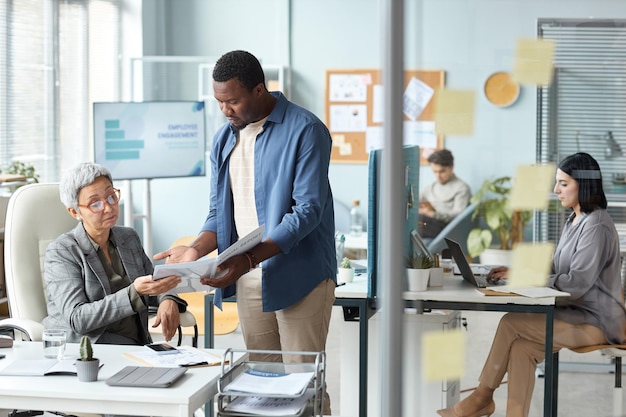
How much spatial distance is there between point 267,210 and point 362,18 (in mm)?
5205

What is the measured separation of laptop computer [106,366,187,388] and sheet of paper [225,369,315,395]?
0.52 ft

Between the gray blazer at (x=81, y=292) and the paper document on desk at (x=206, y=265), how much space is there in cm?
28

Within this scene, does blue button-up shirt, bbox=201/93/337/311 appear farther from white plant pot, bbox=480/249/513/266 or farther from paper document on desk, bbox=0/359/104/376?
white plant pot, bbox=480/249/513/266

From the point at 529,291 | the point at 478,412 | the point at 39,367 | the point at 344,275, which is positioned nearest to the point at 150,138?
the point at 344,275

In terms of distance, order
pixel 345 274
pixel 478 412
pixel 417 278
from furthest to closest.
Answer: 1. pixel 345 274
2. pixel 478 412
3. pixel 417 278

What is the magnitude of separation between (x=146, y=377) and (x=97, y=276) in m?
0.76

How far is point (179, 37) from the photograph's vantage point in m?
8.03

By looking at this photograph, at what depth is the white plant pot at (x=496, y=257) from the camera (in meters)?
2.05

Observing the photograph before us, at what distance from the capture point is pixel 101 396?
225 centimetres

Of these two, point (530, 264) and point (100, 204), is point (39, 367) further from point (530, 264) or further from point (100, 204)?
point (530, 264)

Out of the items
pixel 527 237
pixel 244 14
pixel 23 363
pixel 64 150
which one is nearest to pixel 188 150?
pixel 64 150

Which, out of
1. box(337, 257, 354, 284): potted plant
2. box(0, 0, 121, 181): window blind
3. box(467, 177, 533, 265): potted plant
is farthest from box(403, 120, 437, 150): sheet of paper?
box(0, 0, 121, 181): window blind

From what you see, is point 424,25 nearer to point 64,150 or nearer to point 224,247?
point 224,247

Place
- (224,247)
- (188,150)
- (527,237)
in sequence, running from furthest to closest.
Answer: (188,150), (224,247), (527,237)
